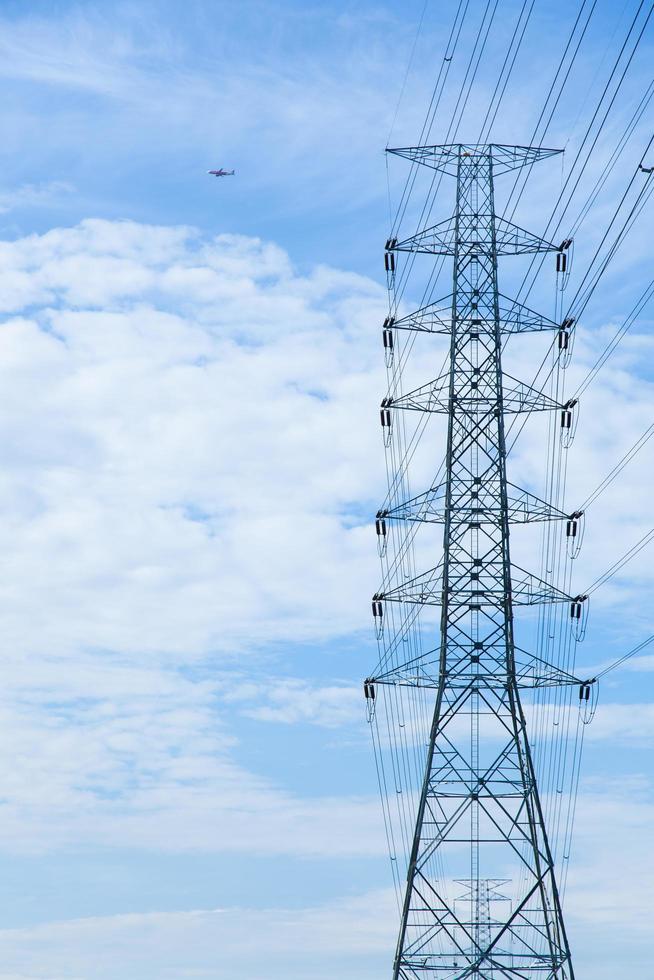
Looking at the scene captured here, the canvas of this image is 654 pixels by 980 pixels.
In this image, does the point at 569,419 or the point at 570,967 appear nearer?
the point at 570,967

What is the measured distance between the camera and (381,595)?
6338 centimetres

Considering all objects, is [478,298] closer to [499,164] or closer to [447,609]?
[499,164]

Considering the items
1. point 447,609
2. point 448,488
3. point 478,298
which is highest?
point 478,298

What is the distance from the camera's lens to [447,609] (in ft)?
201

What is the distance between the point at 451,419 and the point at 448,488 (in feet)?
9.02

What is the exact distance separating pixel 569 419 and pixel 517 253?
7096mm

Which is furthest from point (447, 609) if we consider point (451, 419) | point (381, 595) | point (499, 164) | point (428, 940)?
point (499, 164)

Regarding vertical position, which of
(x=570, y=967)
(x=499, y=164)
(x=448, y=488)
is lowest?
(x=570, y=967)

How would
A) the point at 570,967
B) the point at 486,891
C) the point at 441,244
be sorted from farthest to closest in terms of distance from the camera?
the point at 441,244, the point at 486,891, the point at 570,967

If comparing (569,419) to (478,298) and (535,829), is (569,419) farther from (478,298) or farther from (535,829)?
(535,829)

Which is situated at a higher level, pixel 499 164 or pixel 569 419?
pixel 499 164

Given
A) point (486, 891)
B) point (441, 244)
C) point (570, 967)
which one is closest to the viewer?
point (570, 967)

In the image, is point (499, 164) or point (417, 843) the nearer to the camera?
point (417, 843)

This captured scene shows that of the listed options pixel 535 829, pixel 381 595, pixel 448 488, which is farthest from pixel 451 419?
pixel 535 829
